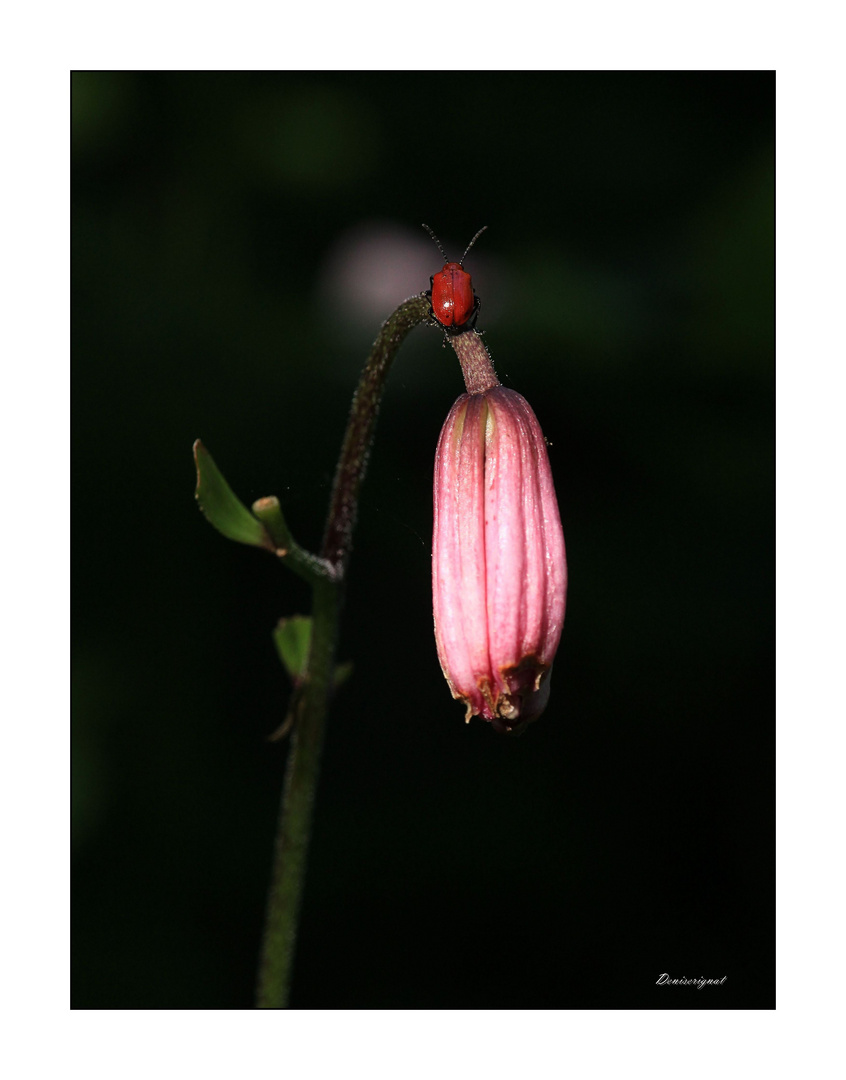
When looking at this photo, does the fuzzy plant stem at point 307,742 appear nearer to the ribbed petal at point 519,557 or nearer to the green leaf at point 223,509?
the green leaf at point 223,509

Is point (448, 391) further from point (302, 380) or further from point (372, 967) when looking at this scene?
point (372, 967)

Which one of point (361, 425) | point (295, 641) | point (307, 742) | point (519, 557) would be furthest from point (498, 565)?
point (295, 641)

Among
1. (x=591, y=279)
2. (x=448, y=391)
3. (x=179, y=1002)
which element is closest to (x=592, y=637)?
(x=448, y=391)

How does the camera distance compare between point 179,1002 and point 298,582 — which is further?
point 298,582

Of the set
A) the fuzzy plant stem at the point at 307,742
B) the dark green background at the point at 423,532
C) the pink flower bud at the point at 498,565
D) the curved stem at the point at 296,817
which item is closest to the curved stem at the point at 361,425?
the fuzzy plant stem at the point at 307,742

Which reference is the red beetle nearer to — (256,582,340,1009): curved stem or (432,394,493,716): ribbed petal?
(432,394,493,716): ribbed petal

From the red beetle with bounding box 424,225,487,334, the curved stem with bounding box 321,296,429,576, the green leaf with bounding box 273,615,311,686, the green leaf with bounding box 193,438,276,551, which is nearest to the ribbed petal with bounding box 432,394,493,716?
the red beetle with bounding box 424,225,487,334
